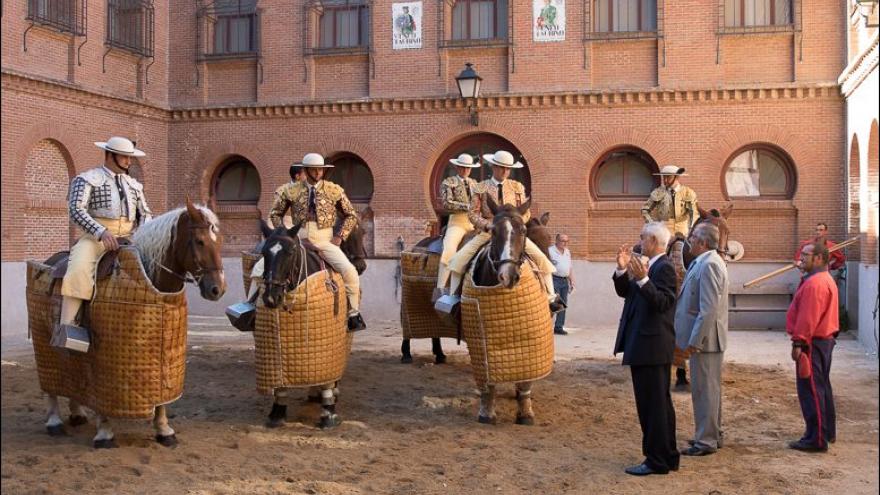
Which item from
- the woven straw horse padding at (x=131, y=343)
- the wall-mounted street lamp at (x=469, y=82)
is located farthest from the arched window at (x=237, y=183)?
the woven straw horse padding at (x=131, y=343)

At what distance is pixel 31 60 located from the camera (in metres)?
15.9

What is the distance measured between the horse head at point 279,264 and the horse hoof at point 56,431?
7.31 ft

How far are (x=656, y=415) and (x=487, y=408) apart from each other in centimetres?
238

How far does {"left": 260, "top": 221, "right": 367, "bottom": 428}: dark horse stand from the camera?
7.19 m

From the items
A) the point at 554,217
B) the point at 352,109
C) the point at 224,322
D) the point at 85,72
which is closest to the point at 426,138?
the point at 352,109

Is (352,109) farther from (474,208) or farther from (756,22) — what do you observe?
(474,208)

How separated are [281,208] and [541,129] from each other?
10585mm

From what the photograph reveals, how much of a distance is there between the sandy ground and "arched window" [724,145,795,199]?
712 cm

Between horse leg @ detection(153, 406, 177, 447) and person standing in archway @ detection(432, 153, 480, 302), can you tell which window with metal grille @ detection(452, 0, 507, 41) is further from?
horse leg @ detection(153, 406, 177, 447)

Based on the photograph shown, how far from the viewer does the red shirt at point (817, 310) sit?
280 inches

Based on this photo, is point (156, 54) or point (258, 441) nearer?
point (258, 441)

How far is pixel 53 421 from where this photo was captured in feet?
24.3

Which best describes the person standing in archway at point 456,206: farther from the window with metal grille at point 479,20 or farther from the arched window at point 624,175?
the window with metal grille at point 479,20

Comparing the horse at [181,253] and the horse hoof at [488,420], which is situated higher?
the horse at [181,253]
